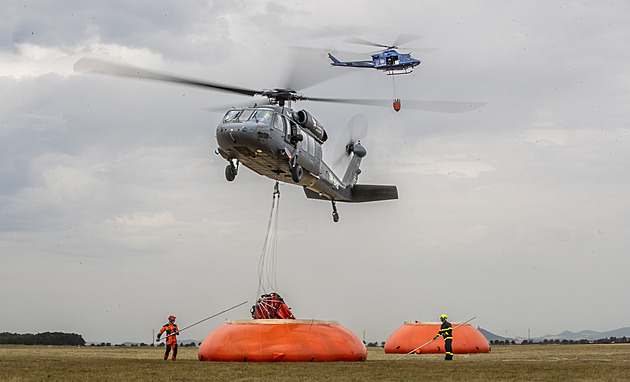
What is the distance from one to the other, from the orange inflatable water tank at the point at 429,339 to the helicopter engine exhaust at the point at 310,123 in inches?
439

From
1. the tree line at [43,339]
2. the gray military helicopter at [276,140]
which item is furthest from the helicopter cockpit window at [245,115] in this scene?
the tree line at [43,339]

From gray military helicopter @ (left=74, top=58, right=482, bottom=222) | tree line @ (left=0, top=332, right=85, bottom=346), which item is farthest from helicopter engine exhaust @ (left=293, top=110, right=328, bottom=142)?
tree line @ (left=0, top=332, right=85, bottom=346)

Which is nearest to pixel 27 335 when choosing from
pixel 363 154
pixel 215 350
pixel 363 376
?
pixel 363 154

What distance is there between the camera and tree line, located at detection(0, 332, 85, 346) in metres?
64.4

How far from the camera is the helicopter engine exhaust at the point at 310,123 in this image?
30891 millimetres

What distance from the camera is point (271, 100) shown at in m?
31.3

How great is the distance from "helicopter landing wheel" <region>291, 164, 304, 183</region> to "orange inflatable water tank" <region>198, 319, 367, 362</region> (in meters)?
6.04

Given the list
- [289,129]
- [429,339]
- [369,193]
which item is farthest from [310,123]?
[429,339]

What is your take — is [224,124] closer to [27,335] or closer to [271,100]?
[271,100]

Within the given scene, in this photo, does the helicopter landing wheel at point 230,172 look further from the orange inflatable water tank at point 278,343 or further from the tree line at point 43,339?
the tree line at point 43,339

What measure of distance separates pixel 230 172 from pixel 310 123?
14.8 feet

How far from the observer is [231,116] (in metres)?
28.4

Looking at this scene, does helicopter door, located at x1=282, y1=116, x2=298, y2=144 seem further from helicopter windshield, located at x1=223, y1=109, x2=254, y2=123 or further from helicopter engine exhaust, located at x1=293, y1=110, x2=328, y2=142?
helicopter windshield, located at x1=223, y1=109, x2=254, y2=123

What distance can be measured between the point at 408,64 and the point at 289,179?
133 ft
